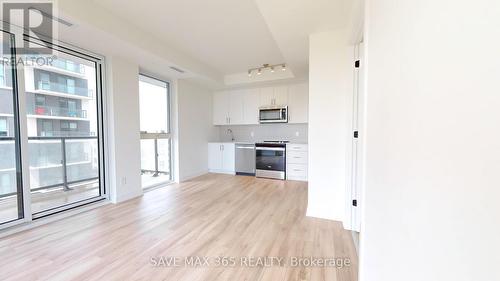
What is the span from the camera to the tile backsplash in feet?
17.0

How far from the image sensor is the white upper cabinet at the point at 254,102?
4.79 m

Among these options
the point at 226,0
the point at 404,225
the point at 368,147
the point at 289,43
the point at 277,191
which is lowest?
the point at 277,191

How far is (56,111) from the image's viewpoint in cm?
260

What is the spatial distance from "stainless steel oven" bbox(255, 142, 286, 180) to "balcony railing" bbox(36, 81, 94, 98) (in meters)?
3.38

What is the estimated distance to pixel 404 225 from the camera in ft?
2.13

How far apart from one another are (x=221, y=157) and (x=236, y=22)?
3.47 metres

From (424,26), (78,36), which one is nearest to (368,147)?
(424,26)

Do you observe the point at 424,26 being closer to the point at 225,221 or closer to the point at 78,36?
the point at 225,221

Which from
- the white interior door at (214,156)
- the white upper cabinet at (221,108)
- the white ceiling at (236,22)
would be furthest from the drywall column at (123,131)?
the white upper cabinet at (221,108)

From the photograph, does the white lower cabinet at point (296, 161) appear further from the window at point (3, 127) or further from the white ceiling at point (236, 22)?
the window at point (3, 127)

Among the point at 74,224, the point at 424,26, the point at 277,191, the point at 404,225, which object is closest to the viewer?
the point at 424,26

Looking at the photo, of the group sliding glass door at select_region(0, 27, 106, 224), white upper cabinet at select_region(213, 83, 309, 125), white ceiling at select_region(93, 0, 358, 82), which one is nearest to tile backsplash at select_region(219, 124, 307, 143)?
white upper cabinet at select_region(213, 83, 309, 125)

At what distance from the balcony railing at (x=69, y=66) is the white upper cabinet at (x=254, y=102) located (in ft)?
10.2

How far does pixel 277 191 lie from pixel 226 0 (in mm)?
3034
